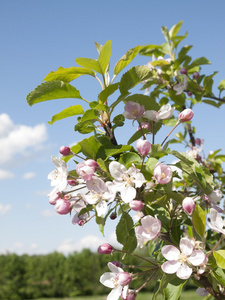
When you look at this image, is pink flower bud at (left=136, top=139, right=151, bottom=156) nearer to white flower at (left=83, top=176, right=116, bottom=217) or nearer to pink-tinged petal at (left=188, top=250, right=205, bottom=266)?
white flower at (left=83, top=176, right=116, bottom=217)

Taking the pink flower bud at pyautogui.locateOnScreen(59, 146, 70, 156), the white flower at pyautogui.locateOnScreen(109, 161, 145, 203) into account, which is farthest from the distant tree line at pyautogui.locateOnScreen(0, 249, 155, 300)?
the white flower at pyautogui.locateOnScreen(109, 161, 145, 203)

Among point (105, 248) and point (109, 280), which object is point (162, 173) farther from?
point (109, 280)

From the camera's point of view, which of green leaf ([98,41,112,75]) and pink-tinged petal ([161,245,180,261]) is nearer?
pink-tinged petal ([161,245,180,261])

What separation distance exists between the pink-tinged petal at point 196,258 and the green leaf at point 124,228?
309mm

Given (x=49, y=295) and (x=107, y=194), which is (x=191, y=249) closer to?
(x=107, y=194)

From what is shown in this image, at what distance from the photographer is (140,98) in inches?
62.5

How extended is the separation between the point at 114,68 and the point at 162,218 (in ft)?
2.26

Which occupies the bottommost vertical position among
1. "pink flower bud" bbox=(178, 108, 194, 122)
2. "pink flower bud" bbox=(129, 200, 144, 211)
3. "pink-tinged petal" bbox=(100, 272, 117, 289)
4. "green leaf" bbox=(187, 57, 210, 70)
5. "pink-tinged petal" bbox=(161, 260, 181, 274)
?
"pink-tinged petal" bbox=(161, 260, 181, 274)

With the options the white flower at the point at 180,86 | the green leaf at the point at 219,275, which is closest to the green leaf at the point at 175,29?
the white flower at the point at 180,86

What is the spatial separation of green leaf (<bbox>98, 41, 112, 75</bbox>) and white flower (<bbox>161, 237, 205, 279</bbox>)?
81 centimetres

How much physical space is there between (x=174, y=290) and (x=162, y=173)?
1.51 feet

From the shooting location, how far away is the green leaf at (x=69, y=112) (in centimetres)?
156

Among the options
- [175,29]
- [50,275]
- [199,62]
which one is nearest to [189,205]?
[199,62]

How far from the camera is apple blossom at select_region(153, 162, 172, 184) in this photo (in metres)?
1.31
